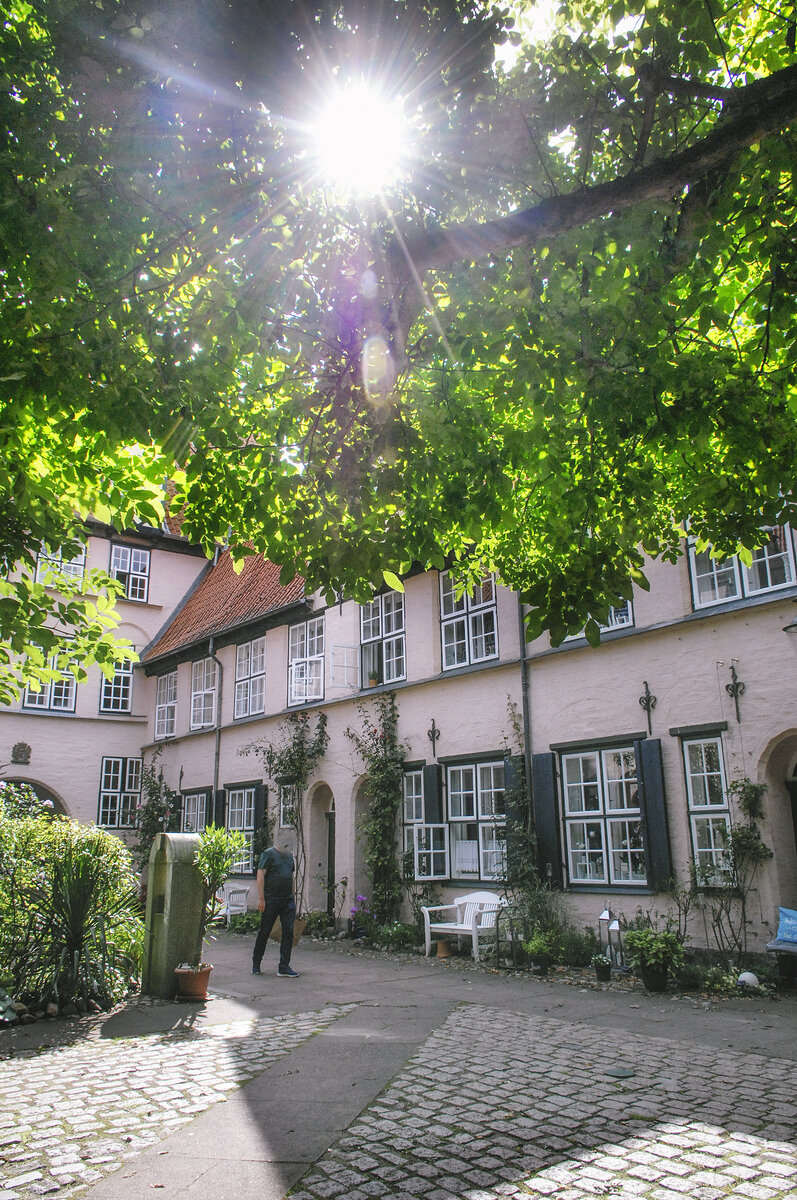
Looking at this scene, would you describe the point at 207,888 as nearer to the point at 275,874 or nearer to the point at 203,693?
the point at 275,874

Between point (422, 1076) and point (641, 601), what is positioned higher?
point (641, 601)

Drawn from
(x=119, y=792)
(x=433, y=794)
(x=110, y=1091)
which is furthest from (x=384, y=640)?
(x=119, y=792)

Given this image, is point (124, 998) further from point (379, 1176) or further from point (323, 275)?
point (323, 275)

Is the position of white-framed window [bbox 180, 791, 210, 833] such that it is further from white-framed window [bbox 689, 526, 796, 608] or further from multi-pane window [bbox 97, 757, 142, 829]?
white-framed window [bbox 689, 526, 796, 608]

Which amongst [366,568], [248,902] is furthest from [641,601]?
[248,902]

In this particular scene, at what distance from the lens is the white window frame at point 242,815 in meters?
20.3

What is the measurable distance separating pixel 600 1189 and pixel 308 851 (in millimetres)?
14687

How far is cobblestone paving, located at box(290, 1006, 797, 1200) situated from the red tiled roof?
543 inches

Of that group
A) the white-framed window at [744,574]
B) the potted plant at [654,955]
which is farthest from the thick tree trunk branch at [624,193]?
the potted plant at [654,955]

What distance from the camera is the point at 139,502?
246 inches

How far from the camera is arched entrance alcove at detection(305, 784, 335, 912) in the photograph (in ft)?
59.4

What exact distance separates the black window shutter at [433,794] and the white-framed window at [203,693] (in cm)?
934

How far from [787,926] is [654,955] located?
1448 millimetres

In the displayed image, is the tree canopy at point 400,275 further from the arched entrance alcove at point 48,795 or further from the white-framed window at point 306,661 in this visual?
the arched entrance alcove at point 48,795
